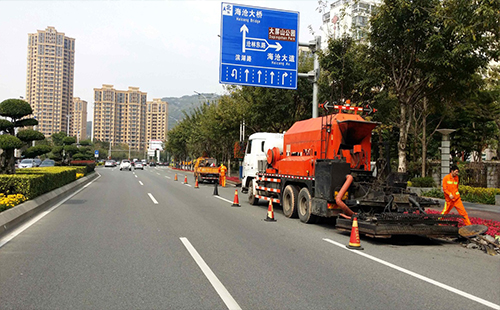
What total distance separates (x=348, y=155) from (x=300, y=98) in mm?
14692

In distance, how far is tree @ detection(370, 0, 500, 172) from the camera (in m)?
14.0

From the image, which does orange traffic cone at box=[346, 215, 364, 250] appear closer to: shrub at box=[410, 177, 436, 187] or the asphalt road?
the asphalt road

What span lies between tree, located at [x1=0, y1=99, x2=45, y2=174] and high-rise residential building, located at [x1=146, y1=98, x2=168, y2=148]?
130664mm

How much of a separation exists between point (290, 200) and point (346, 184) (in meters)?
3.04

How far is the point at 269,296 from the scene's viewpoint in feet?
16.6

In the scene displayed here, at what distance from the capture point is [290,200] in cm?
1269

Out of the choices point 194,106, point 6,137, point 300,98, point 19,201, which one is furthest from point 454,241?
point 194,106

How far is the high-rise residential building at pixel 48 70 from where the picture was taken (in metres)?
75.6

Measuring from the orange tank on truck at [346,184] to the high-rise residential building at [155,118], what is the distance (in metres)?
137

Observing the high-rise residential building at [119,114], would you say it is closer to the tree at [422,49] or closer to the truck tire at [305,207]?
the tree at [422,49]

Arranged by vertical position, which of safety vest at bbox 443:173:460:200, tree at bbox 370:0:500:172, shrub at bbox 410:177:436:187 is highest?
tree at bbox 370:0:500:172

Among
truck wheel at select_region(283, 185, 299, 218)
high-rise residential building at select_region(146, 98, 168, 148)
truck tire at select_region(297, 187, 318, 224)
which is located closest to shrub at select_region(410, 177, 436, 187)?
truck wheel at select_region(283, 185, 299, 218)

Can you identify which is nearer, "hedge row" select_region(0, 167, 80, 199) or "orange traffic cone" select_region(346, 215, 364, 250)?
"orange traffic cone" select_region(346, 215, 364, 250)

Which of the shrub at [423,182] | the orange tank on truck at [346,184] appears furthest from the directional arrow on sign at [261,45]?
the shrub at [423,182]
